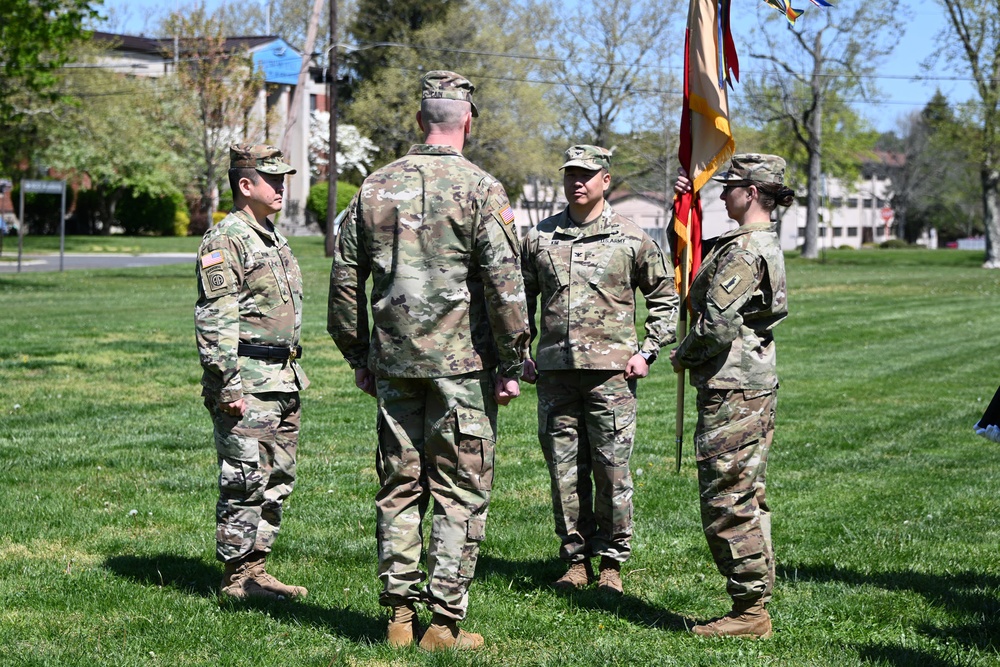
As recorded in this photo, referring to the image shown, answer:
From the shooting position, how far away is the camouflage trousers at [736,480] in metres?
5.14

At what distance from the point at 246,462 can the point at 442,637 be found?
1.40 meters

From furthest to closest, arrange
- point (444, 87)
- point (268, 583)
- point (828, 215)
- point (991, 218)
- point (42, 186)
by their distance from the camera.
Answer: point (828, 215) < point (991, 218) < point (42, 186) < point (268, 583) < point (444, 87)

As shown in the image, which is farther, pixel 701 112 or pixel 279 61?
pixel 279 61

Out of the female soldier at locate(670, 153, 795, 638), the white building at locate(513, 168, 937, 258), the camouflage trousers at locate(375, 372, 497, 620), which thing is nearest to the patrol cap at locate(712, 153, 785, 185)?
the female soldier at locate(670, 153, 795, 638)

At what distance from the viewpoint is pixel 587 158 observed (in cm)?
598

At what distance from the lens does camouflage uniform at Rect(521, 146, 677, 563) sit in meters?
5.98

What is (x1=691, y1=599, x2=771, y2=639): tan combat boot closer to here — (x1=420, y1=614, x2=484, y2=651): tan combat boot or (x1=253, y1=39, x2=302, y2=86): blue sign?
(x1=420, y1=614, x2=484, y2=651): tan combat boot

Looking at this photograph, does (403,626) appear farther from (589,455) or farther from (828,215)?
(828,215)

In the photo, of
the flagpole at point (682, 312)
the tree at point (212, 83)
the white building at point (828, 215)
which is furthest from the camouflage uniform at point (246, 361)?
the white building at point (828, 215)

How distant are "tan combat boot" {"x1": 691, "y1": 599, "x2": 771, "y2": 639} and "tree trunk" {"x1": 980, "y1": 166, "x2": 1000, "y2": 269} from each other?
44.9 m

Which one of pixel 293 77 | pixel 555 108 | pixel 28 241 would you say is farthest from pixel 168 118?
pixel 555 108

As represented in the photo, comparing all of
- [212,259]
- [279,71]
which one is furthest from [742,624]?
[279,71]

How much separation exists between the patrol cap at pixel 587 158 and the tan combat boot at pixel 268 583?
260 centimetres

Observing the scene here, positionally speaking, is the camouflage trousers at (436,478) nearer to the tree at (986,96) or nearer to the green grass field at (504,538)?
the green grass field at (504,538)
